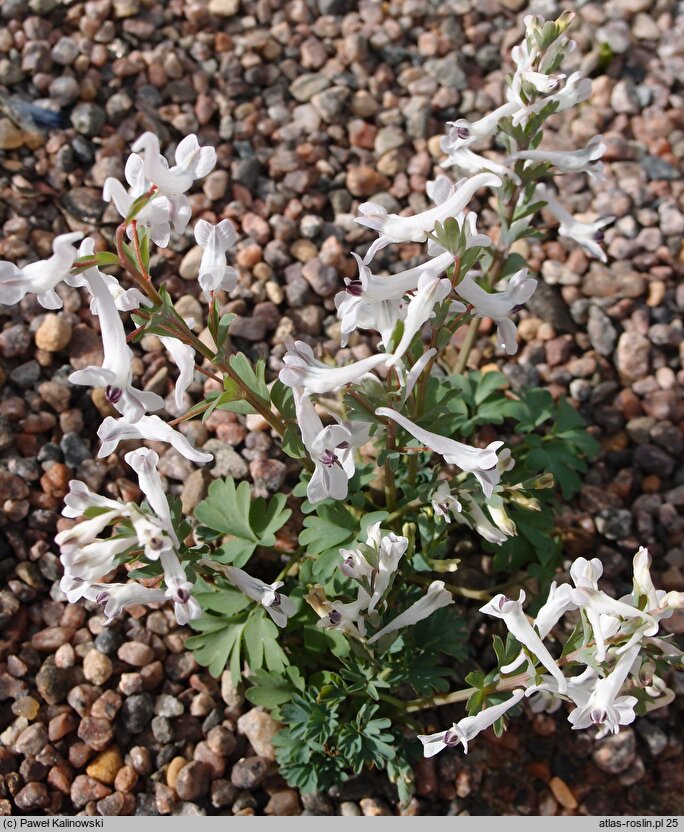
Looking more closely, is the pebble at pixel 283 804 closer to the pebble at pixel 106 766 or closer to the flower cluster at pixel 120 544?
the pebble at pixel 106 766

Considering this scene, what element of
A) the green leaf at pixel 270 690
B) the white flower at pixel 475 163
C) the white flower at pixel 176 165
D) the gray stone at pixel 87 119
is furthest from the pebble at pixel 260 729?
the gray stone at pixel 87 119

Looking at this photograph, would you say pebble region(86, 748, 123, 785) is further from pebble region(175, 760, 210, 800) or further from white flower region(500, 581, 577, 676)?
white flower region(500, 581, 577, 676)

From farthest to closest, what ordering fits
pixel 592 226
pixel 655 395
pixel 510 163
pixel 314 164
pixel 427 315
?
pixel 314 164 < pixel 655 395 < pixel 592 226 < pixel 510 163 < pixel 427 315

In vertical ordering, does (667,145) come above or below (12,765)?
above

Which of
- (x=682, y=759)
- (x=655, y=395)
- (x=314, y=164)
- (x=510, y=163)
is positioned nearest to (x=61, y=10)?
(x=314, y=164)

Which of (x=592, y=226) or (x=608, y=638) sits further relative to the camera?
(x=592, y=226)

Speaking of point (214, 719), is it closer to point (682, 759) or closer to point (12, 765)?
point (12, 765)

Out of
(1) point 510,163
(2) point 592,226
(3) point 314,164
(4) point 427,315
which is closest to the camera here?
(4) point 427,315
